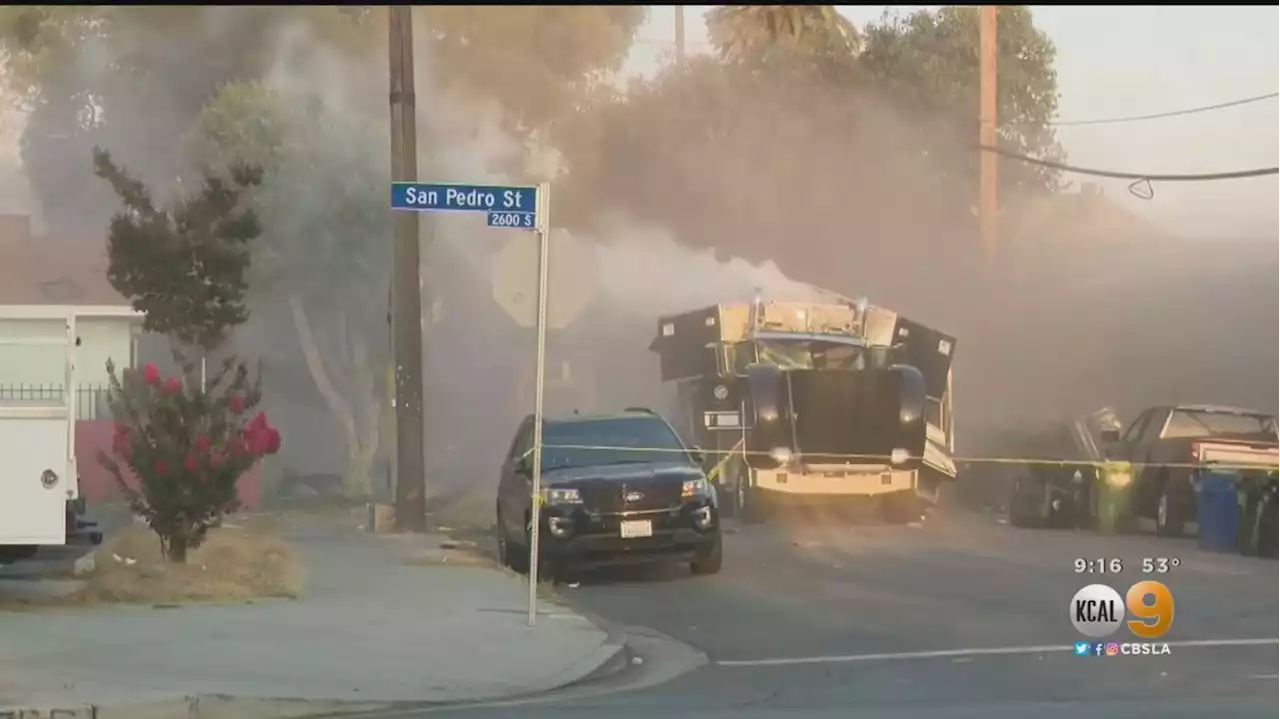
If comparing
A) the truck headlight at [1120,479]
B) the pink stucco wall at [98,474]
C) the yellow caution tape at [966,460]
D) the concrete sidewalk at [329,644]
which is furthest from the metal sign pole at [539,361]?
the truck headlight at [1120,479]

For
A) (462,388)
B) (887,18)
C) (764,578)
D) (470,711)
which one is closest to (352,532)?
(462,388)

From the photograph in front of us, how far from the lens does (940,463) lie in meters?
12.2

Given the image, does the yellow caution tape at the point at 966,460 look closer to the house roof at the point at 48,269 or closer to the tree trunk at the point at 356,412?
the tree trunk at the point at 356,412

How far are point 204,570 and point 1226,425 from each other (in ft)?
24.0

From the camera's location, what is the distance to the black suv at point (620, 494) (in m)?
12.8

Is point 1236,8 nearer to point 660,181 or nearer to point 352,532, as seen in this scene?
point 660,181

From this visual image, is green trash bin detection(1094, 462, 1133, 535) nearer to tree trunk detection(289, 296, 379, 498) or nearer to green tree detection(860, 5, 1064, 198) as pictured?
green tree detection(860, 5, 1064, 198)

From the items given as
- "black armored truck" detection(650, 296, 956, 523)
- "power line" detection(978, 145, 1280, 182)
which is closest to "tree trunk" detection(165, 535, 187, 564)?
"black armored truck" detection(650, 296, 956, 523)

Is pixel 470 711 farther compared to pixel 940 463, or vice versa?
pixel 940 463

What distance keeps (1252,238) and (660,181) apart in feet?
12.7

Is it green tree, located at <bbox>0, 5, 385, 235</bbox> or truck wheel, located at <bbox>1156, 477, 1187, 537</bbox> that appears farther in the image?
green tree, located at <bbox>0, 5, 385, 235</bbox>

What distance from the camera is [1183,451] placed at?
1180cm

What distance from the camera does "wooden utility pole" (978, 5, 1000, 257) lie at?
38.8ft

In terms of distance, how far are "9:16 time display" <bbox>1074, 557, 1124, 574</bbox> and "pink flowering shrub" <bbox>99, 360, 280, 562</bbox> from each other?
235 inches
